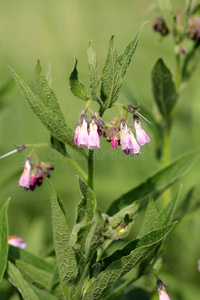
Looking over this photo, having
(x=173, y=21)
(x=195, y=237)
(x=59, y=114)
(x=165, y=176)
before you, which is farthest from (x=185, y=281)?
(x=59, y=114)

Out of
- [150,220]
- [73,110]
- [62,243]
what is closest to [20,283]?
[62,243]

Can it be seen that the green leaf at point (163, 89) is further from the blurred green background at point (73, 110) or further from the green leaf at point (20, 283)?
the green leaf at point (20, 283)

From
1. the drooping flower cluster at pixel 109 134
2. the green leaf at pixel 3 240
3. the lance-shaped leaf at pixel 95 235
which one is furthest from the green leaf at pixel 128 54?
the green leaf at pixel 3 240

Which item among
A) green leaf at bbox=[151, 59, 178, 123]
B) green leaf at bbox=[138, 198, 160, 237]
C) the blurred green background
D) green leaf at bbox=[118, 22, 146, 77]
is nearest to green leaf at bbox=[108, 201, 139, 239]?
green leaf at bbox=[138, 198, 160, 237]

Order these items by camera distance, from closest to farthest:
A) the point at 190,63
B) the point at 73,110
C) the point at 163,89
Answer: the point at 163,89 → the point at 190,63 → the point at 73,110

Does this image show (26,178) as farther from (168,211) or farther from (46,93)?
(168,211)

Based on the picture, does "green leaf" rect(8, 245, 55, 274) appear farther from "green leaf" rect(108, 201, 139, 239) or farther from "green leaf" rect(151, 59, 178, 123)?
"green leaf" rect(151, 59, 178, 123)

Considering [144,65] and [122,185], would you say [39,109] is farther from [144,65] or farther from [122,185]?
[144,65]
